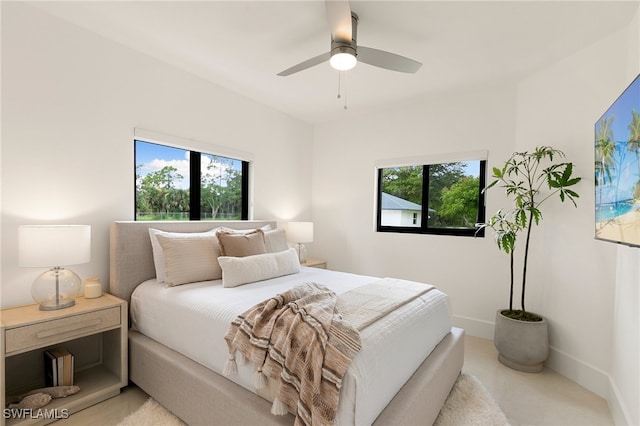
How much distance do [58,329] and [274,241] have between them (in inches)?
66.5

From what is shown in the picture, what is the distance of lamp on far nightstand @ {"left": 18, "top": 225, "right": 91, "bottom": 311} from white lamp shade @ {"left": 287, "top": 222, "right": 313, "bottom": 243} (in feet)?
7.00

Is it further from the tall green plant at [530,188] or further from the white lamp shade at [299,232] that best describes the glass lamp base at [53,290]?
the tall green plant at [530,188]

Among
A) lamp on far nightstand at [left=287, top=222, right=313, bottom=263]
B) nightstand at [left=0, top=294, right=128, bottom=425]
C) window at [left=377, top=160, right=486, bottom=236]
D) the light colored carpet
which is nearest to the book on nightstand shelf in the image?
nightstand at [left=0, top=294, right=128, bottom=425]

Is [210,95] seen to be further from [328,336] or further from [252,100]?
[328,336]

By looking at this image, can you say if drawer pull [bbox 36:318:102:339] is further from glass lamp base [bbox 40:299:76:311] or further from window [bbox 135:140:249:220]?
window [bbox 135:140:249:220]

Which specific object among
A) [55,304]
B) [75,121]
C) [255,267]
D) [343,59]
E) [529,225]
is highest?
[343,59]

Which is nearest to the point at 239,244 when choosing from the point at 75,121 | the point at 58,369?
the point at 58,369

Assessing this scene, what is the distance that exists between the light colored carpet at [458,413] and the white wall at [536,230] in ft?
2.30

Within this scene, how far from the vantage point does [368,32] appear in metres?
2.24

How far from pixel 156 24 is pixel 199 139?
1.10 metres

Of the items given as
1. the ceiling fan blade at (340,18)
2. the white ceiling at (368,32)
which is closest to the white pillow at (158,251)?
the white ceiling at (368,32)

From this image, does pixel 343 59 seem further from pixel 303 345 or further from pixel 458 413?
pixel 458 413

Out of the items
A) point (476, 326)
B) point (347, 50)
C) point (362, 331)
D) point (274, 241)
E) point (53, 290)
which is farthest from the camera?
point (476, 326)

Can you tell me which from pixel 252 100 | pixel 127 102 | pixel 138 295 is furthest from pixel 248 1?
pixel 138 295
